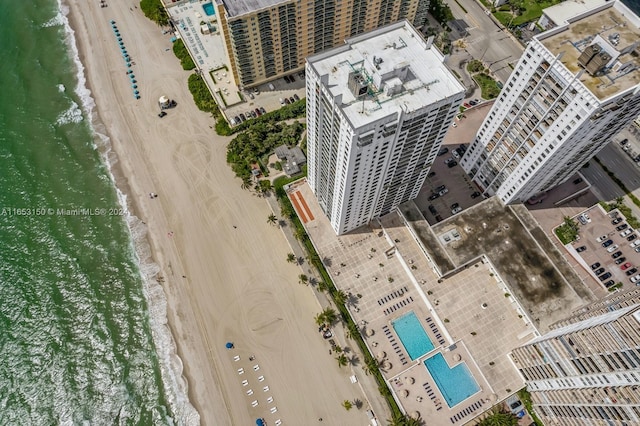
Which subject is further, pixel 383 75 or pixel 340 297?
pixel 340 297

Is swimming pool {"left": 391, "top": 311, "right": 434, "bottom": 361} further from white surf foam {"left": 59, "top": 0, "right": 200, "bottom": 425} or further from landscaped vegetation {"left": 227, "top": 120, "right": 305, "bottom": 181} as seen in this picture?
landscaped vegetation {"left": 227, "top": 120, "right": 305, "bottom": 181}

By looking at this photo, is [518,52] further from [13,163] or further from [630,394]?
[13,163]

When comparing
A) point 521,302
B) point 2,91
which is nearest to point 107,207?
point 2,91

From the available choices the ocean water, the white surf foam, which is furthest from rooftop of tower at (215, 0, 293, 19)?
the ocean water

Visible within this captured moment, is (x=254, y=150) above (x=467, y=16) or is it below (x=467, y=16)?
below

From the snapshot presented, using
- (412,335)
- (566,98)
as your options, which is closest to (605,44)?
(566,98)

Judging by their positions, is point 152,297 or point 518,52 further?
point 518,52

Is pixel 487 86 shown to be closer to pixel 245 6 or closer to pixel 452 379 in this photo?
pixel 245 6
